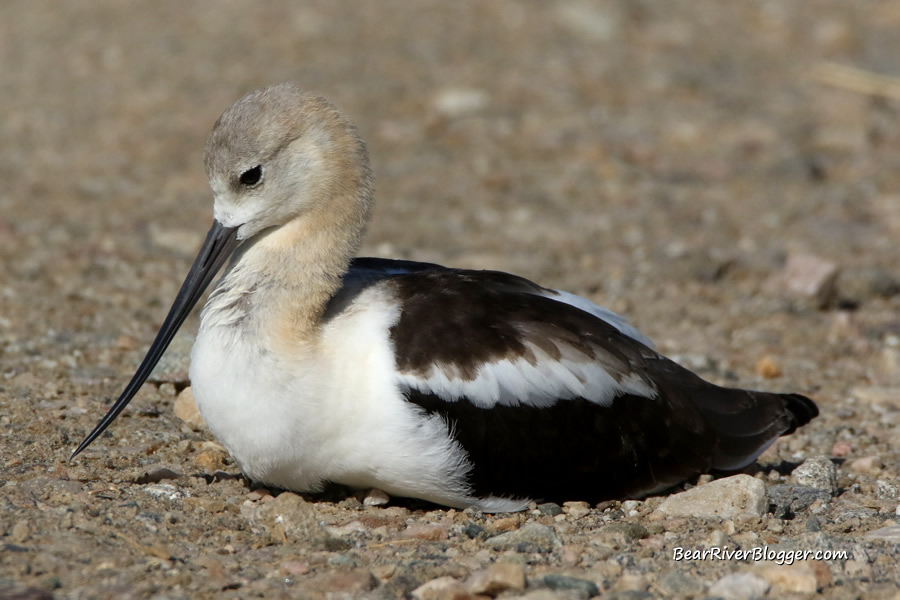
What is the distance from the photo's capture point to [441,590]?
13.5 ft

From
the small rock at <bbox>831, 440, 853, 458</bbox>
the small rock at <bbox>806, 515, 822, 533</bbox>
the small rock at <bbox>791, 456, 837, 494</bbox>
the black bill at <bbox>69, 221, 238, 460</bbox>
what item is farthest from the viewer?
the small rock at <bbox>831, 440, 853, 458</bbox>

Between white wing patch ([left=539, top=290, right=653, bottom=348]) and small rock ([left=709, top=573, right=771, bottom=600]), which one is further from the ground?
white wing patch ([left=539, top=290, right=653, bottom=348])

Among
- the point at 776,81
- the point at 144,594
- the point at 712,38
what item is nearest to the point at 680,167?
the point at 776,81

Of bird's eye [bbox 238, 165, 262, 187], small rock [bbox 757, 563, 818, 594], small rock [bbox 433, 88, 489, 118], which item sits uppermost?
small rock [bbox 433, 88, 489, 118]

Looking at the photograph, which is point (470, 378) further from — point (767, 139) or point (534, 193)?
point (767, 139)

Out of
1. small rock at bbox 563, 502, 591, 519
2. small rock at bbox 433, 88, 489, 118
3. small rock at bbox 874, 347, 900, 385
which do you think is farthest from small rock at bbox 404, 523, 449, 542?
small rock at bbox 433, 88, 489, 118

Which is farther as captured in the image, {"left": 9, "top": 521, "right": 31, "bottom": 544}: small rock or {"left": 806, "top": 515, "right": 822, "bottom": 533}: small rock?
{"left": 806, "top": 515, "right": 822, "bottom": 533}: small rock

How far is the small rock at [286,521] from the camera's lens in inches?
184

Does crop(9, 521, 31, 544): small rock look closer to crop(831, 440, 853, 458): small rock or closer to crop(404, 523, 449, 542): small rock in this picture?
crop(404, 523, 449, 542): small rock

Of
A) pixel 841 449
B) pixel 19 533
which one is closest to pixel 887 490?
pixel 841 449

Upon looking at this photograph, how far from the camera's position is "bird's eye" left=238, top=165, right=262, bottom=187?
5168 millimetres

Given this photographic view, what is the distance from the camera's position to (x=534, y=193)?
1041 centimetres

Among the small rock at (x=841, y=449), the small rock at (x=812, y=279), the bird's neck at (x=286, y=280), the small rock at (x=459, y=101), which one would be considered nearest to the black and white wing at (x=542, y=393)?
the bird's neck at (x=286, y=280)

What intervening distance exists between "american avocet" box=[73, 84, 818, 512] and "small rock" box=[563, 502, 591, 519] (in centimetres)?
5
